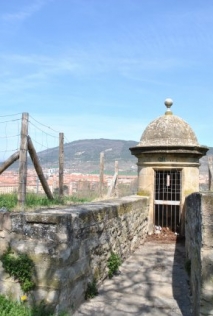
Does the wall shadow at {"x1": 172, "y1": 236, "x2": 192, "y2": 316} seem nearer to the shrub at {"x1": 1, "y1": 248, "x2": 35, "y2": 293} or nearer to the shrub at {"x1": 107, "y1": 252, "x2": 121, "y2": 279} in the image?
the shrub at {"x1": 107, "y1": 252, "x2": 121, "y2": 279}

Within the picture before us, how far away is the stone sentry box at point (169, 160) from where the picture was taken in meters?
9.05

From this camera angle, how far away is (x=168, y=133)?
30.5 feet

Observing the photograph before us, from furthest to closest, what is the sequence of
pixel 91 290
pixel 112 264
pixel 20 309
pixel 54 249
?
pixel 112 264 < pixel 91 290 < pixel 54 249 < pixel 20 309

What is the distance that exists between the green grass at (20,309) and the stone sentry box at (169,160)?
18.9ft

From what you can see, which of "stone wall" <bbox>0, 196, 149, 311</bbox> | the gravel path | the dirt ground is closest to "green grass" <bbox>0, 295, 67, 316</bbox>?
"stone wall" <bbox>0, 196, 149, 311</bbox>

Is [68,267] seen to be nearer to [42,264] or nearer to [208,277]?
[42,264]

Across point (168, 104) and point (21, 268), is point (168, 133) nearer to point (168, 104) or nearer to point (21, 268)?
point (168, 104)

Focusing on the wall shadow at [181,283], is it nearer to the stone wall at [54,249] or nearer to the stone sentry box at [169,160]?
the stone wall at [54,249]

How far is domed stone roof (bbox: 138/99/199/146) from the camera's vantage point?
920cm

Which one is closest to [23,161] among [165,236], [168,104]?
[165,236]

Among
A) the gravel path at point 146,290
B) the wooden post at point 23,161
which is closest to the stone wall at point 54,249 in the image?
the gravel path at point 146,290

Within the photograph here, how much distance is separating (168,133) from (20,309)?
6493mm

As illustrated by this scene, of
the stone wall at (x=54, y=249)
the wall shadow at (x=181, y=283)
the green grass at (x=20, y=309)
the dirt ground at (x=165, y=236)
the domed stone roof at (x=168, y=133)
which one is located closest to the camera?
the green grass at (x=20, y=309)

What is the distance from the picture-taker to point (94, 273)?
500cm
